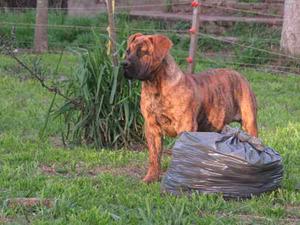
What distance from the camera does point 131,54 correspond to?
631cm

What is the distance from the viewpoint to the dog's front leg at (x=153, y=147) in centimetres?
663

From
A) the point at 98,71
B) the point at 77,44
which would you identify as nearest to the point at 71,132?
the point at 98,71

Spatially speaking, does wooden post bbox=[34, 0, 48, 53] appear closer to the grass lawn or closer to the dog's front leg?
the grass lawn

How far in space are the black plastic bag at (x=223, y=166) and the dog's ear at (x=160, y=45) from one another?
0.73 m

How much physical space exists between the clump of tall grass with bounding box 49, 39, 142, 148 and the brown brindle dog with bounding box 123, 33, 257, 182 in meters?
1.43

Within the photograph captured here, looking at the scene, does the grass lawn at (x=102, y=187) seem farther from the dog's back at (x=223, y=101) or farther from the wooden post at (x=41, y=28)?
the wooden post at (x=41, y=28)

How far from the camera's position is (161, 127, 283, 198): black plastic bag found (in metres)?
5.87

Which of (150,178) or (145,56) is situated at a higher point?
(145,56)

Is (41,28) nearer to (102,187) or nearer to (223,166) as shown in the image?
(102,187)

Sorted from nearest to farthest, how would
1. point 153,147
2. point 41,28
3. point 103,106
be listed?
1. point 153,147
2. point 103,106
3. point 41,28

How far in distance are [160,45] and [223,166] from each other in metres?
1.21

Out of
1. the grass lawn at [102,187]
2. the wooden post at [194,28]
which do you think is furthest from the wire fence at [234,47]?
the grass lawn at [102,187]

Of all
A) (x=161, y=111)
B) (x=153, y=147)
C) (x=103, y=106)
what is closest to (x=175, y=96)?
(x=161, y=111)

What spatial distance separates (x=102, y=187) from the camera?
6.27 metres
